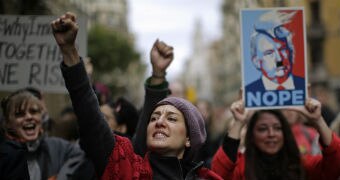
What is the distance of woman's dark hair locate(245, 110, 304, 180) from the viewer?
13.2 ft

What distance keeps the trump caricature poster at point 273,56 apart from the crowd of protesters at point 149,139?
0.51ft

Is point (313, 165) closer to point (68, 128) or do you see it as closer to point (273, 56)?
point (273, 56)

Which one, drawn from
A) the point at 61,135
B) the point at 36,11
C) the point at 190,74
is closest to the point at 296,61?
the point at 61,135

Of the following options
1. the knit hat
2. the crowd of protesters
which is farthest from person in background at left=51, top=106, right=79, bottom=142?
the knit hat

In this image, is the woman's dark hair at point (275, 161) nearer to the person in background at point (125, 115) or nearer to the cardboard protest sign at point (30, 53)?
the person in background at point (125, 115)

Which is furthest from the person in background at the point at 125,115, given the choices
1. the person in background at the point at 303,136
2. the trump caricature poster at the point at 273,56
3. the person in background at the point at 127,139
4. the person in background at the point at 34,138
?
the person in background at the point at 303,136

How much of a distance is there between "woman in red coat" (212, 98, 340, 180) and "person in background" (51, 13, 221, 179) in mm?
677

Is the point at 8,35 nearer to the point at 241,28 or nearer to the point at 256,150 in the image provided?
the point at 241,28

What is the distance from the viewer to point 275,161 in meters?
4.13

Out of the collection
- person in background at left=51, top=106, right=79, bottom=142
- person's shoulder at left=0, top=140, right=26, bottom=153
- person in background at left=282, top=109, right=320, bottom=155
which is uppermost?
person's shoulder at left=0, top=140, right=26, bottom=153

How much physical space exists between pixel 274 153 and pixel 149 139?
1.17 meters

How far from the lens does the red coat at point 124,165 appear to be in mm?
3157

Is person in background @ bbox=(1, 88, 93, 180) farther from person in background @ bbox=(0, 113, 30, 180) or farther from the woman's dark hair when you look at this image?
the woman's dark hair

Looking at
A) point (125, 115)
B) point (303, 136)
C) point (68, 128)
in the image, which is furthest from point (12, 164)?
point (303, 136)
